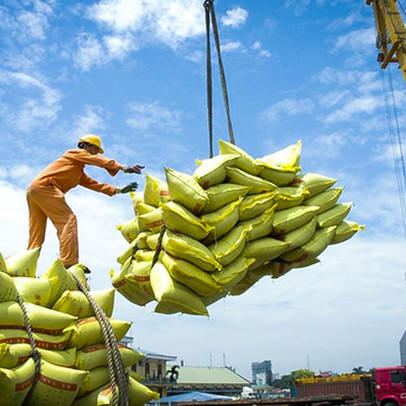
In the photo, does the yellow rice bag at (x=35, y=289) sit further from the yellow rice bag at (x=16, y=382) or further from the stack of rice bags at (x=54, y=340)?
the yellow rice bag at (x=16, y=382)

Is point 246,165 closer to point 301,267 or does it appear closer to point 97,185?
point 301,267

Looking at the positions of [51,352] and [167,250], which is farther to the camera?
[167,250]

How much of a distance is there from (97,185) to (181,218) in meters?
1.07

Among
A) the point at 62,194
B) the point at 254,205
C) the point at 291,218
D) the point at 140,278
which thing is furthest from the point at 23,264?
the point at 291,218

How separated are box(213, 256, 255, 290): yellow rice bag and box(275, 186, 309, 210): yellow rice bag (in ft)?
1.63

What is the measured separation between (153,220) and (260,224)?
673 millimetres

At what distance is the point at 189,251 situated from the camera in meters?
3.11

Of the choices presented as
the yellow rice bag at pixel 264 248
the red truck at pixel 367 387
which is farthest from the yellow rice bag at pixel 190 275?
the red truck at pixel 367 387

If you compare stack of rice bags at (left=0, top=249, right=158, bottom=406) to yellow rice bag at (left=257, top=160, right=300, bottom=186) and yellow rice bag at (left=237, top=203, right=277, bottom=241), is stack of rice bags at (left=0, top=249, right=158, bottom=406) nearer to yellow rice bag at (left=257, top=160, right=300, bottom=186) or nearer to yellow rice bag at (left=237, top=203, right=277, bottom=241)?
yellow rice bag at (left=237, top=203, right=277, bottom=241)

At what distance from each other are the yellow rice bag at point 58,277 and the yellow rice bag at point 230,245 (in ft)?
2.82

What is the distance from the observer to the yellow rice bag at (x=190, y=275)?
3.11 m

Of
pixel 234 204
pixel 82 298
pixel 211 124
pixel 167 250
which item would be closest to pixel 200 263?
pixel 167 250

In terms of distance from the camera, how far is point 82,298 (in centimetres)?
279

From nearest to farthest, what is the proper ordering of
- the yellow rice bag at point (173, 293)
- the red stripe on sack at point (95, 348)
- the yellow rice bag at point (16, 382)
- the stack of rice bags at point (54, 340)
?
the yellow rice bag at point (16, 382), the stack of rice bags at point (54, 340), the red stripe on sack at point (95, 348), the yellow rice bag at point (173, 293)
